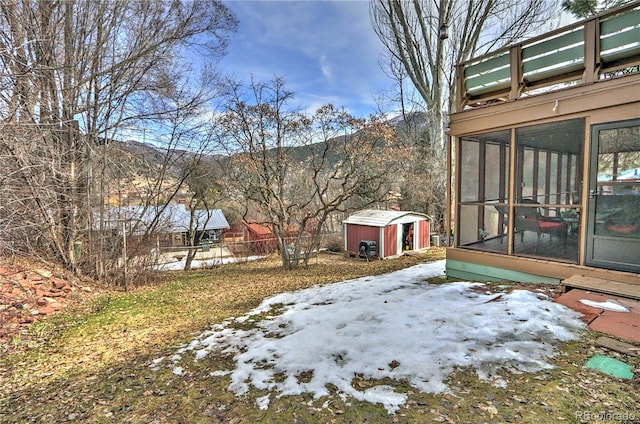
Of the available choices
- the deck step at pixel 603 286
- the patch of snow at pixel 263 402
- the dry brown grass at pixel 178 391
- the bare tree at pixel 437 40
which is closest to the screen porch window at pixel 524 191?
the deck step at pixel 603 286

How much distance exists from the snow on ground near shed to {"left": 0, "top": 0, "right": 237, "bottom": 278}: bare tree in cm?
380

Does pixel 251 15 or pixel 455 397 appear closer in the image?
pixel 455 397

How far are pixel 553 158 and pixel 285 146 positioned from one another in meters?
6.48

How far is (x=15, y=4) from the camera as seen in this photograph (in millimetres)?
4551

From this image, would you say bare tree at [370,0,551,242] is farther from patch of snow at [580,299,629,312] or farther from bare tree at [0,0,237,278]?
patch of snow at [580,299,629,312]

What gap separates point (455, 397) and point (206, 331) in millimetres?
2852

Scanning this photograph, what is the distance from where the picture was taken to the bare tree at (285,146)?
873 centimetres

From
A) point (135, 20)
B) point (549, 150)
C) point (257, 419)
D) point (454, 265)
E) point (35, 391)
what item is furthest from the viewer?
point (135, 20)

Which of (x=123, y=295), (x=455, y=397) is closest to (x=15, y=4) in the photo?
(x=123, y=295)

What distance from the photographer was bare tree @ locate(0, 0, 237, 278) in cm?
441

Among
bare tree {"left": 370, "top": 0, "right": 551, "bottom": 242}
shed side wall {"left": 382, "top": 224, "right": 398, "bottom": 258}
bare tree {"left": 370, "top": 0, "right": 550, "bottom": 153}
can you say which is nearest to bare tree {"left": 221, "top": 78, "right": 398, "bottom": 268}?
shed side wall {"left": 382, "top": 224, "right": 398, "bottom": 258}

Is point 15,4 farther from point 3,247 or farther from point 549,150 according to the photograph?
point 549,150

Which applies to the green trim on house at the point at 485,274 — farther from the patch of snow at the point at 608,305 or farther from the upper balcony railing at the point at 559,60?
the upper balcony railing at the point at 559,60

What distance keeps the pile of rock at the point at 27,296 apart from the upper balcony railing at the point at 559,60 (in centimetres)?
696
